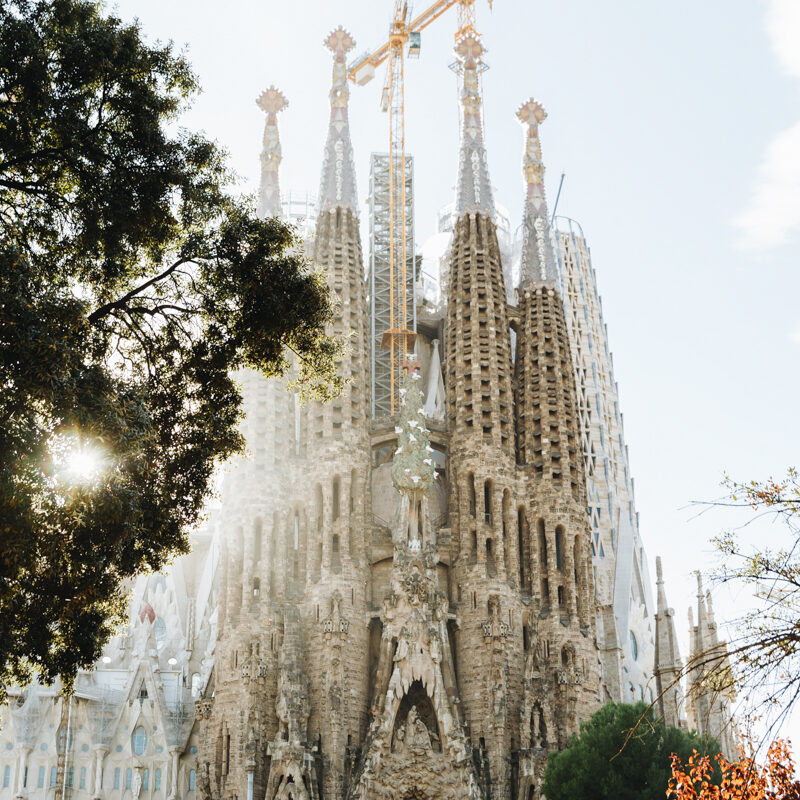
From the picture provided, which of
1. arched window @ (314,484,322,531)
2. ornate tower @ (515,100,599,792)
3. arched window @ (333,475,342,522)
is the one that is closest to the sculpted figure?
ornate tower @ (515,100,599,792)

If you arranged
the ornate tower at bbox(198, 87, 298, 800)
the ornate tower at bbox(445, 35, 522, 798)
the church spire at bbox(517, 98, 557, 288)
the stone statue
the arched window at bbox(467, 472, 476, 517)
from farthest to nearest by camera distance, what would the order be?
A: the church spire at bbox(517, 98, 557, 288)
the arched window at bbox(467, 472, 476, 517)
the ornate tower at bbox(445, 35, 522, 798)
the ornate tower at bbox(198, 87, 298, 800)
the stone statue

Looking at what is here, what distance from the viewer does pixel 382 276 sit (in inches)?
1575

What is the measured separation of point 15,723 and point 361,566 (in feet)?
52.7

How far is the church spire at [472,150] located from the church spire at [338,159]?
12.3 feet

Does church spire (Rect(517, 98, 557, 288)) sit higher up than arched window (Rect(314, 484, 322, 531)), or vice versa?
church spire (Rect(517, 98, 557, 288))

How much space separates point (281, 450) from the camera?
112 ft

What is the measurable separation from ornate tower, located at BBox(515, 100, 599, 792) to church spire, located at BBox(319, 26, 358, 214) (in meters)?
6.40

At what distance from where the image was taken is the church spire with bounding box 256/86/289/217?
3706 cm

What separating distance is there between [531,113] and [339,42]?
23.7 ft

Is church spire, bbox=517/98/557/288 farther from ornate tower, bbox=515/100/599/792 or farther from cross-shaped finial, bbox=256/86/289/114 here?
cross-shaped finial, bbox=256/86/289/114

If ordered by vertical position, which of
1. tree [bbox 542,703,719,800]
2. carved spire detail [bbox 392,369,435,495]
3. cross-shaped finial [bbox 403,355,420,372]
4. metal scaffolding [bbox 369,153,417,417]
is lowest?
tree [bbox 542,703,719,800]

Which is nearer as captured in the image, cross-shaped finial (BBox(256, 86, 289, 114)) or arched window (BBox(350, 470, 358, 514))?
arched window (BBox(350, 470, 358, 514))

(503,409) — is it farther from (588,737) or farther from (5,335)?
(5,335)

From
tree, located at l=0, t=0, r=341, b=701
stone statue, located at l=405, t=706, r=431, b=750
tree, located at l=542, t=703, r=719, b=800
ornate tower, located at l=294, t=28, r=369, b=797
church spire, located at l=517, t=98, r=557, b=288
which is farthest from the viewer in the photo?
church spire, located at l=517, t=98, r=557, b=288
